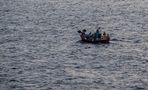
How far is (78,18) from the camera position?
3748 inches

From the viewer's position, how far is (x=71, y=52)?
60.4 metres

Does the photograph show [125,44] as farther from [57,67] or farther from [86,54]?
[57,67]

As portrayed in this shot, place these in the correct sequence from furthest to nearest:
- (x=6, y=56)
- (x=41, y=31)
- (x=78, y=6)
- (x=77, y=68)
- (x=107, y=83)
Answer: (x=78, y=6)
(x=41, y=31)
(x=6, y=56)
(x=77, y=68)
(x=107, y=83)

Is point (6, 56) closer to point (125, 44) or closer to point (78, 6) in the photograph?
point (125, 44)

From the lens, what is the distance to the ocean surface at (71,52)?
156 feet

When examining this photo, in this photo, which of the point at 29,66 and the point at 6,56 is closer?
the point at 29,66

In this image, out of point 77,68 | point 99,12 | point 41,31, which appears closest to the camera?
point 77,68

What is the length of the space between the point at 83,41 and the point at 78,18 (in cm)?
3021

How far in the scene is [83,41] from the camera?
65.4 meters

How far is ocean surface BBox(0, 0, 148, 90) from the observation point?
47.5m

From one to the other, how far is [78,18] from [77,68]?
144 ft

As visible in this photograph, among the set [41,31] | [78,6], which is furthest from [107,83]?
[78,6]

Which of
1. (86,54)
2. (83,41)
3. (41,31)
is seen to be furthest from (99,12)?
(86,54)

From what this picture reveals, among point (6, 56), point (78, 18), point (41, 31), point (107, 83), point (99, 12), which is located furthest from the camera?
point (99, 12)
